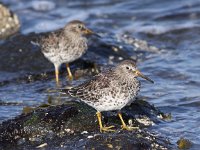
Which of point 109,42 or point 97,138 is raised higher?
point 109,42

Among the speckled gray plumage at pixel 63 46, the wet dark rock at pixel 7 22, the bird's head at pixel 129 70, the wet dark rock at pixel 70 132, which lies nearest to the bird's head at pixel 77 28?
the speckled gray plumage at pixel 63 46

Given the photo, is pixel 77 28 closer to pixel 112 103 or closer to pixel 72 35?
pixel 72 35

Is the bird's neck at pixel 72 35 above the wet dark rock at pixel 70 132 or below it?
above

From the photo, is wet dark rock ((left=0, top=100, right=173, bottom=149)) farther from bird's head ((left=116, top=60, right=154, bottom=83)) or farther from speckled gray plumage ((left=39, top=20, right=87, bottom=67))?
speckled gray plumage ((left=39, top=20, right=87, bottom=67))

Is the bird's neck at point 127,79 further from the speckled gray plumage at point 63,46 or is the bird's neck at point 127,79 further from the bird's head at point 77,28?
the bird's head at point 77,28

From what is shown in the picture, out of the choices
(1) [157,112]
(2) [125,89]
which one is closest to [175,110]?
(1) [157,112]

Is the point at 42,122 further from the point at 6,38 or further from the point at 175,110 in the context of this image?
the point at 6,38

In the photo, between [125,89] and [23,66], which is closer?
[125,89]
